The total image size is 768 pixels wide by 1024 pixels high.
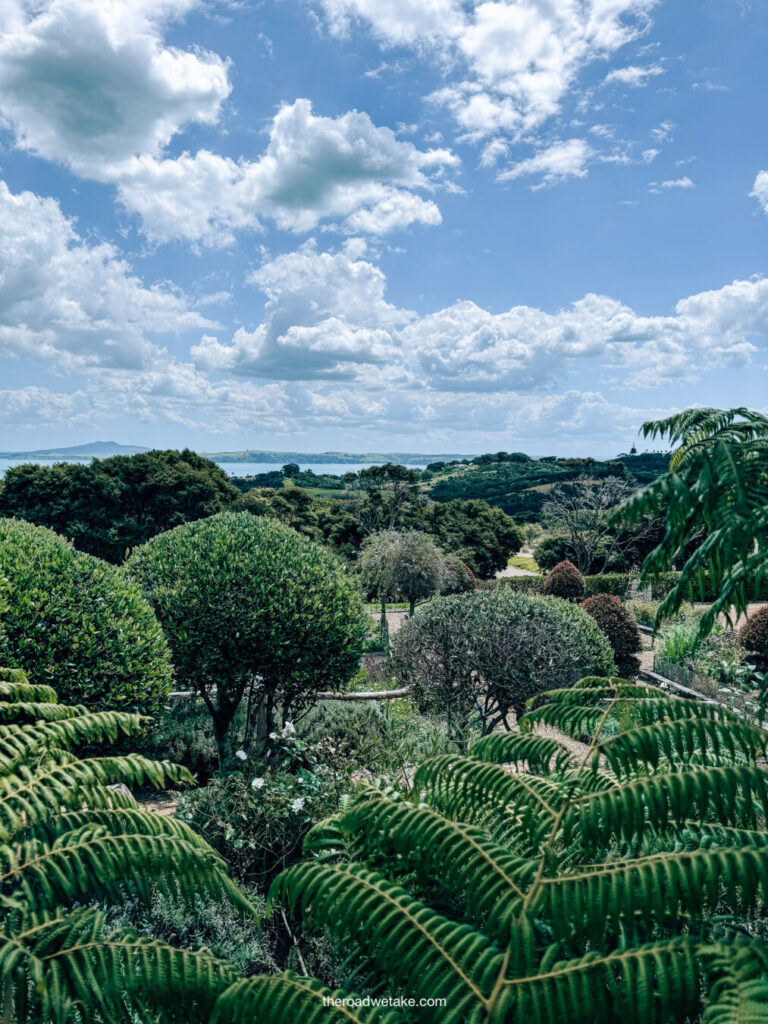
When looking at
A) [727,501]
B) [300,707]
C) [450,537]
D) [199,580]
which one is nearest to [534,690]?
[300,707]

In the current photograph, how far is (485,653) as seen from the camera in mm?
8586

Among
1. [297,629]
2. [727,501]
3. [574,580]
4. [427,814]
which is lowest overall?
[574,580]

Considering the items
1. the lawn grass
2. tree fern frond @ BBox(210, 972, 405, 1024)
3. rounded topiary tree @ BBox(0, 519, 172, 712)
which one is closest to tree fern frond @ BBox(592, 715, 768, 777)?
tree fern frond @ BBox(210, 972, 405, 1024)

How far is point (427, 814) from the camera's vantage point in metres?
1.99

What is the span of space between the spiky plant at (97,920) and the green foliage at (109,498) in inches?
1121

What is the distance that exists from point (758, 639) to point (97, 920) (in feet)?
48.1

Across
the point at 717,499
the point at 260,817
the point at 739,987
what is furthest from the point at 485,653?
the point at 739,987

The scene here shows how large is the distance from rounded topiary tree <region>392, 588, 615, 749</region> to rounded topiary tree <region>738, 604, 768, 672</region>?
19.9 feet

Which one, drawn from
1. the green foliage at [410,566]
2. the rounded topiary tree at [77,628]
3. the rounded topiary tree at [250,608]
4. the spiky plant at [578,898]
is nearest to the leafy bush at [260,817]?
the rounded topiary tree at [77,628]

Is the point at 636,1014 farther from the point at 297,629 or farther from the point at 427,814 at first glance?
the point at 297,629

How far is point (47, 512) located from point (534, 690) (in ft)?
92.0

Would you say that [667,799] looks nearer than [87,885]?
Yes

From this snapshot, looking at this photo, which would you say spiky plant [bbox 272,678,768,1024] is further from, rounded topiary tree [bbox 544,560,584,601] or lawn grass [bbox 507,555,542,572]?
lawn grass [bbox 507,555,542,572]

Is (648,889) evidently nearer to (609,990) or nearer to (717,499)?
(609,990)
